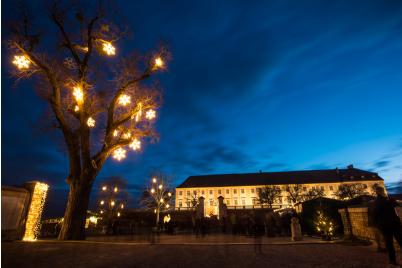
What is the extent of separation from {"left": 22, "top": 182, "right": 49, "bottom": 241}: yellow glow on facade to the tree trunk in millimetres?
1605

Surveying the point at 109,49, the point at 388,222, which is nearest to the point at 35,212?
the point at 109,49

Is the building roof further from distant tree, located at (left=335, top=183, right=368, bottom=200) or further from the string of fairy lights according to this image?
the string of fairy lights

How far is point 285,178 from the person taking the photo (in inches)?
3039

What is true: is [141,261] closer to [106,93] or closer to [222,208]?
[106,93]

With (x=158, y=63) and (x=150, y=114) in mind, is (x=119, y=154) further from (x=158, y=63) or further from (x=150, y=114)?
(x=158, y=63)

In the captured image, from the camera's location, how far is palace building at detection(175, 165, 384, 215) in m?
73.0

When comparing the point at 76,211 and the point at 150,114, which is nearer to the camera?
the point at 76,211

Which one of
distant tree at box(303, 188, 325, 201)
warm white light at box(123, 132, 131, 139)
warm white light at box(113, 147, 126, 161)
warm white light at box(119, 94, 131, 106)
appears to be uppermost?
warm white light at box(119, 94, 131, 106)

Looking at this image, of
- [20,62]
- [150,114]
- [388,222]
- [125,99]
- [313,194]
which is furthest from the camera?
[313,194]

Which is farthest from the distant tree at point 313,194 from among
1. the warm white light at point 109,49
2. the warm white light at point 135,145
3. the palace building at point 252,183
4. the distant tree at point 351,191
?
the warm white light at point 109,49

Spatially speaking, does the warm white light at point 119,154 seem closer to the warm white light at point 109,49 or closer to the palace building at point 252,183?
the warm white light at point 109,49

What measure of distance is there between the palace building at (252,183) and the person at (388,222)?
69152 mm

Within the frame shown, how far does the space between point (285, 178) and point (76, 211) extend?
251 ft

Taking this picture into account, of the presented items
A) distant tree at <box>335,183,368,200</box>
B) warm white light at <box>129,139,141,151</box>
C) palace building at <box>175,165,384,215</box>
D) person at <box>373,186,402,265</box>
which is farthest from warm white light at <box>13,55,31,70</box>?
palace building at <box>175,165,384,215</box>
